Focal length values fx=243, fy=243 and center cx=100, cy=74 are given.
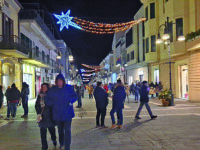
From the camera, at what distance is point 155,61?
26.2 metres

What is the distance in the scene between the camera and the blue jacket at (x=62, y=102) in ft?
16.4

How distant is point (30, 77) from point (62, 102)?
21.4 meters

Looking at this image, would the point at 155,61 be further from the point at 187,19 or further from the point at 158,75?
the point at 187,19

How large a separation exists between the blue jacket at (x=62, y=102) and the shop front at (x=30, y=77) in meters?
18.5

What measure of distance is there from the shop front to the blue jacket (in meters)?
18.5

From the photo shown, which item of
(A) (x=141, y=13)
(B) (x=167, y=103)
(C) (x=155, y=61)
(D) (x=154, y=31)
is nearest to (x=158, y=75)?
(C) (x=155, y=61)

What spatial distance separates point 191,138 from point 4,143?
5.16m

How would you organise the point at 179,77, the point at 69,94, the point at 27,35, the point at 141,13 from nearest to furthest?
1. the point at 69,94
2. the point at 179,77
3. the point at 27,35
4. the point at 141,13

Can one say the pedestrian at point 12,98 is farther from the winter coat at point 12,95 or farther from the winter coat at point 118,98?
the winter coat at point 118,98

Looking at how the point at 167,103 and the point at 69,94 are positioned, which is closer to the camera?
the point at 69,94

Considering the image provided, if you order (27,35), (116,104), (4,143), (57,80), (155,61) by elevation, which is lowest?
(4,143)

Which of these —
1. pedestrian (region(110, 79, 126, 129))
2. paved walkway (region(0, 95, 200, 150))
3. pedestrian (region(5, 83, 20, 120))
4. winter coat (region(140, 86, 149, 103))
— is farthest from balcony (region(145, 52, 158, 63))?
pedestrian (region(110, 79, 126, 129))

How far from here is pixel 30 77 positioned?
25.4 metres

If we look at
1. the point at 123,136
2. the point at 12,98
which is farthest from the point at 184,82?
the point at 123,136
